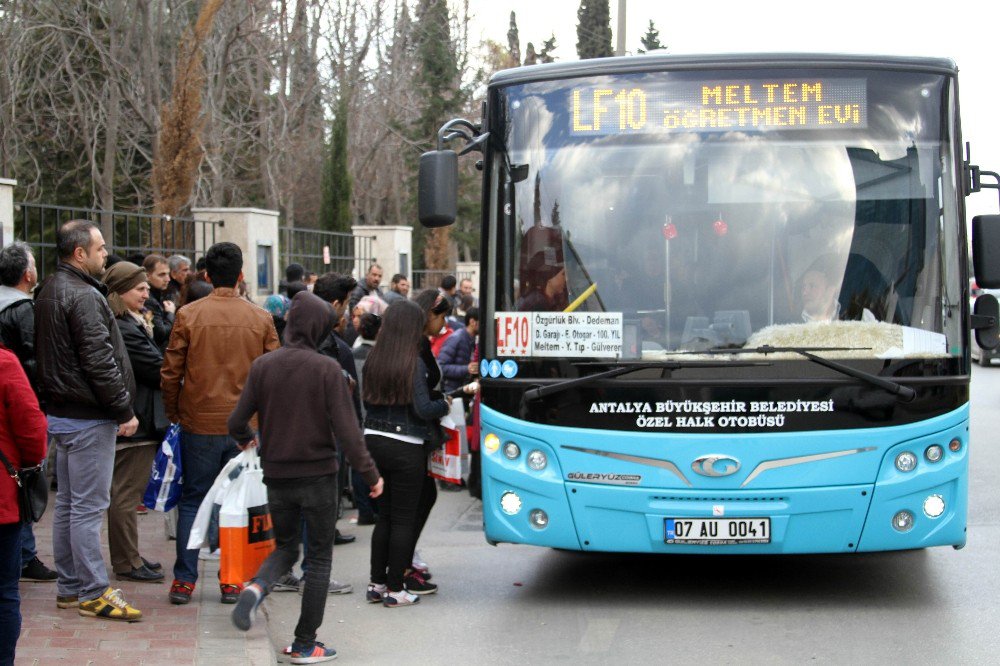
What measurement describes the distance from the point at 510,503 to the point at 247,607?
1943 millimetres

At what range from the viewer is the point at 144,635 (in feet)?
21.8

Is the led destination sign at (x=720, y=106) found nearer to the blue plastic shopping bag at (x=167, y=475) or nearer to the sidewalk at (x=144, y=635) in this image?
the blue plastic shopping bag at (x=167, y=475)

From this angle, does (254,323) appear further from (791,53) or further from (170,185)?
(170,185)

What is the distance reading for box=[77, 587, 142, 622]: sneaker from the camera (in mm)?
6891

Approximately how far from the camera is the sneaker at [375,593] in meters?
7.87

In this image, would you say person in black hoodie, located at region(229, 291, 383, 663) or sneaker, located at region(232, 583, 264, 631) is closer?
sneaker, located at region(232, 583, 264, 631)

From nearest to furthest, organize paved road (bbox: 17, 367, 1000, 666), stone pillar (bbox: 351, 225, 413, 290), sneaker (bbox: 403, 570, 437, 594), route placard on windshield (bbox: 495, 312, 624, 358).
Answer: paved road (bbox: 17, 367, 1000, 666) < route placard on windshield (bbox: 495, 312, 624, 358) < sneaker (bbox: 403, 570, 437, 594) < stone pillar (bbox: 351, 225, 413, 290)

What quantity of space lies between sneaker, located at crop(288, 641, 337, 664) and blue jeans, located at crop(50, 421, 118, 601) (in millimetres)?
1153

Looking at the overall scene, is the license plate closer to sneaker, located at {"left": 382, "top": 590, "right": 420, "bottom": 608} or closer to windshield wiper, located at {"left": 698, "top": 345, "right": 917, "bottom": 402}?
windshield wiper, located at {"left": 698, "top": 345, "right": 917, "bottom": 402}

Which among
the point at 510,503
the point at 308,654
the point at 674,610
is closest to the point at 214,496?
the point at 308,654

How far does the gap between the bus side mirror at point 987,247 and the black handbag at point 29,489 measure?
513 centimetres

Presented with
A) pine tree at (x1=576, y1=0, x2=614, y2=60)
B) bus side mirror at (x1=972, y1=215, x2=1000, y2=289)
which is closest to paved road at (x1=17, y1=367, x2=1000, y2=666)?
bus side mirror at (x1=972, y1=215, x2=1000, y2=289)

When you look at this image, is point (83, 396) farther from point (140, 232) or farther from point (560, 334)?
point (140, 232)

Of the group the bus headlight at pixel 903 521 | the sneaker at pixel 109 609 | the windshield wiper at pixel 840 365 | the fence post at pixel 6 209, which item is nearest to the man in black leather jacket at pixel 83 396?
the sneaker at pixel 109 609
